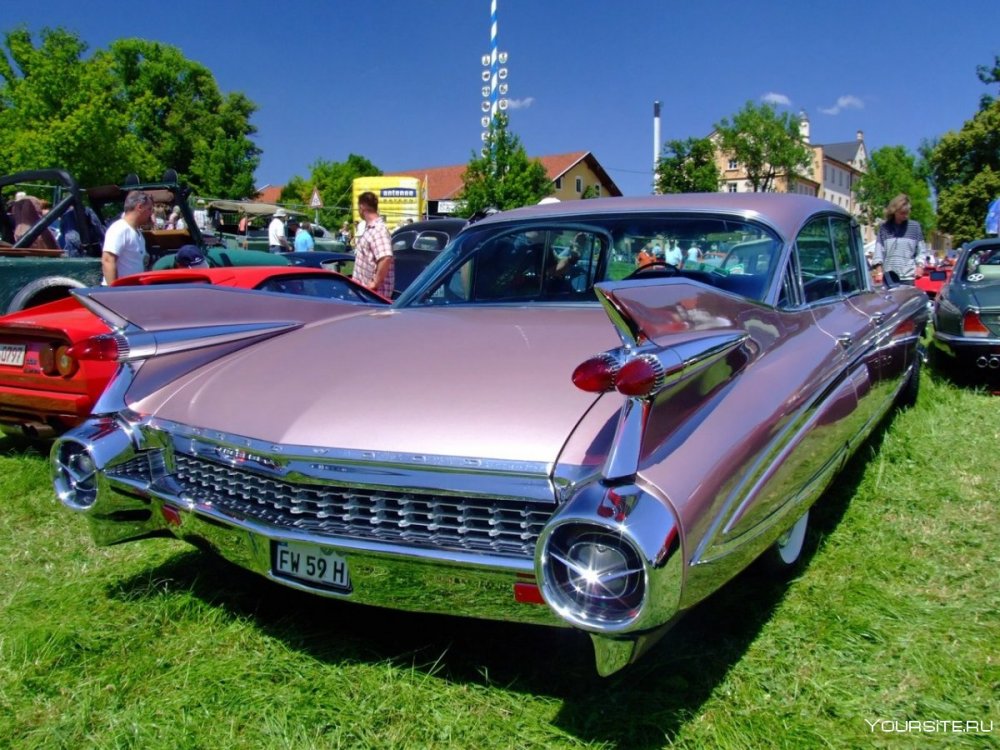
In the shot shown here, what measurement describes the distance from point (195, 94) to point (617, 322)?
56.3m

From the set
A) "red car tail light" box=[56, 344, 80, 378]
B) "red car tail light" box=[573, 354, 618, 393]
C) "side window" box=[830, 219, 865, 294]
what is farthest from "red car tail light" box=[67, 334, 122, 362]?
"side window" box=[830, 219, 865, 294]

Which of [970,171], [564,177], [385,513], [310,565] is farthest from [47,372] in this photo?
[564,177]

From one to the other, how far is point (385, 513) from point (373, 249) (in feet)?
16.5

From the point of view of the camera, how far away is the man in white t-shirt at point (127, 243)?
6.03m

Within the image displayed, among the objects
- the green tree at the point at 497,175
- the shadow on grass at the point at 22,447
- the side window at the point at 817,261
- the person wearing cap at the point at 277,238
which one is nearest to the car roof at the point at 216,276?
the shadow on grass at the point at 22,447

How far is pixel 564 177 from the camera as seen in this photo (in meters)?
58.5

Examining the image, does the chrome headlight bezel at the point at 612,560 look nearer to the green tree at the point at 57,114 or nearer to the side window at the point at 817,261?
the side window at the point at 817,261

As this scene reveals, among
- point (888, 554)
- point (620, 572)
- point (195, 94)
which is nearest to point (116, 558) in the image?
point (620, 572)

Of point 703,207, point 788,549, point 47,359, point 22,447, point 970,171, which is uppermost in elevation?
point 970,171

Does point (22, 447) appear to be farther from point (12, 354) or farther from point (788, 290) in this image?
point (788, 290)

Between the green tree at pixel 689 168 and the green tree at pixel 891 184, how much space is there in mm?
32089

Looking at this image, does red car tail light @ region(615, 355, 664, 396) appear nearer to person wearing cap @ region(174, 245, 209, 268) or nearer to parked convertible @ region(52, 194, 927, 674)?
parked convertible @ region(52, 194, 927, 674)

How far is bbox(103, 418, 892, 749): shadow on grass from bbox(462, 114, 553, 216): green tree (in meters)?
23.8

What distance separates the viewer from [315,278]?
511 centimetres
